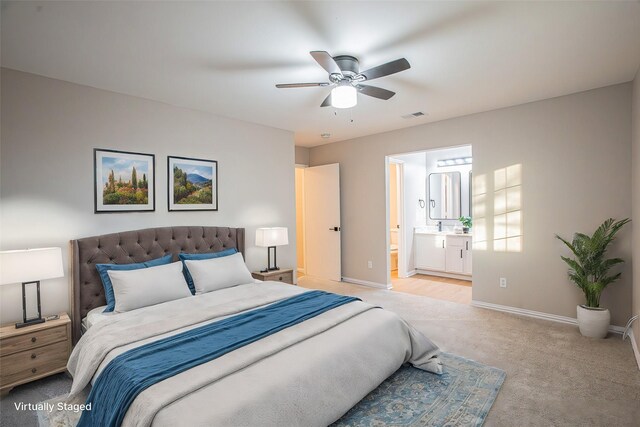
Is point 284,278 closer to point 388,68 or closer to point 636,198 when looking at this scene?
point 388,68

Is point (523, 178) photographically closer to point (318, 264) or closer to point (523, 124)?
point (523, 124)

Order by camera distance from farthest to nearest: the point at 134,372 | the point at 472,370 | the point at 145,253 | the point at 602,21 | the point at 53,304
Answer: the point at 145,253
the point at 53,304
the point at 472,370
the point at 602,21
the point at 134,372

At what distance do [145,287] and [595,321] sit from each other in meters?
4.26

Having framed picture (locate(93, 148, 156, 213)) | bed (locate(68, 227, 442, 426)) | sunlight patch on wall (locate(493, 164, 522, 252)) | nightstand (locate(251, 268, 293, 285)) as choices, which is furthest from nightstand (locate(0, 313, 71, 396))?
sunlight patch on wall (locate(493, 164, 522, 252))

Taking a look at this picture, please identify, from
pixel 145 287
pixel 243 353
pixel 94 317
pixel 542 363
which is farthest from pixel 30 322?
pixel 542 363

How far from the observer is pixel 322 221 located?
6.21 metres

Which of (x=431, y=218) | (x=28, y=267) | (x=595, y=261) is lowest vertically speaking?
(x=595, y=261)

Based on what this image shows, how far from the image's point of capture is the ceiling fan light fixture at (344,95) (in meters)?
2.72

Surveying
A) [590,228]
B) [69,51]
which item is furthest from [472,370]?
[69,51]

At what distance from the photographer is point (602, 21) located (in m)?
2.20

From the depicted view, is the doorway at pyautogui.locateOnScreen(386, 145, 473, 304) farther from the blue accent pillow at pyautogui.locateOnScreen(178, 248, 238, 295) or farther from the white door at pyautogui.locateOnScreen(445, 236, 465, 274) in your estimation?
the blue accent pillow at pyautogui.locateOnScreen(178, 248, 238, 295)

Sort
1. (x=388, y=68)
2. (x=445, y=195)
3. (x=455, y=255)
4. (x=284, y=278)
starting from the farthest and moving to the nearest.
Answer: (x=445, y=195) → (x=455, y=255) → (x=284, y=278) → (x=388, y=68)

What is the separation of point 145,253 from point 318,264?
134 inches

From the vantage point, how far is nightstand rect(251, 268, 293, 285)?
4.32 metres
